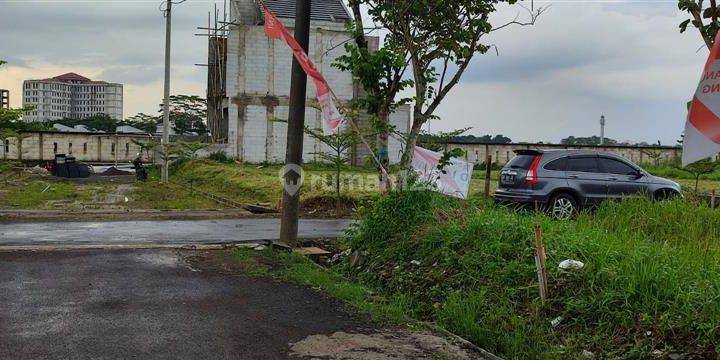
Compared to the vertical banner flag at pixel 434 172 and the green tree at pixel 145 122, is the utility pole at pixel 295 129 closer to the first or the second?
the vertical banner flag at pixel 434 172

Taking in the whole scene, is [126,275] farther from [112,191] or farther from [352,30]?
[112,191]

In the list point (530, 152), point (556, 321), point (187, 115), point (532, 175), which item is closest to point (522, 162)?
point (530, 152)

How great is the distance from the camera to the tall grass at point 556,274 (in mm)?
5219

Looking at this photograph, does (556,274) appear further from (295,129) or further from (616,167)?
(616,167)

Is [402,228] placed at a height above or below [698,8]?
below

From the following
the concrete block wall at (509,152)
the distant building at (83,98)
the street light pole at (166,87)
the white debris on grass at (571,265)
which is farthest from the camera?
the distant building at (83,98)

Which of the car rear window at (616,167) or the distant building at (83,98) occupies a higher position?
the distant building at (83,98)

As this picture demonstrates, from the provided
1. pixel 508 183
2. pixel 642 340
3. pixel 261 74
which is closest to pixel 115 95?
pixel 261 74

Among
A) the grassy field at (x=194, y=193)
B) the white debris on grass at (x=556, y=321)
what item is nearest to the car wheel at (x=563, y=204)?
the grassy field at (x=194, y=193)

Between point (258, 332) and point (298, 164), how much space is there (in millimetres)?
4964

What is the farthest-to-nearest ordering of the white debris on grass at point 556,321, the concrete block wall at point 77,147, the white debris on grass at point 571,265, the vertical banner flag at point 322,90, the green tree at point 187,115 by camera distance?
1. the green tree at point 187,115
2. the concrete block wall at point 77,147
3. the vertical banner flag at point 322,90
4. the white debris on grass at point 571,265
5. the white debris on grass at point 556,321

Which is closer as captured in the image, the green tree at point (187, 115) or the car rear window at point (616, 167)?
the car rear window at point (616, 167)

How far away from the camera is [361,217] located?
32.6 feet

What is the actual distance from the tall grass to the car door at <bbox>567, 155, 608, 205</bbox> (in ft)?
14.7
